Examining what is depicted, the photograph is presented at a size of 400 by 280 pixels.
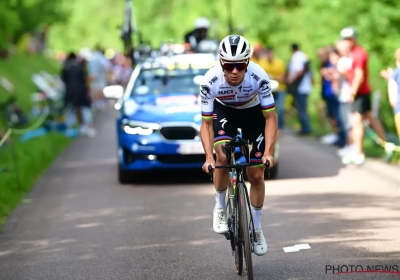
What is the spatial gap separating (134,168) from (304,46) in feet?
53.9

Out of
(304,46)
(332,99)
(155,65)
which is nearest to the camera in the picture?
(155,65)

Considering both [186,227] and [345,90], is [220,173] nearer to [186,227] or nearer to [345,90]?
[186,227]

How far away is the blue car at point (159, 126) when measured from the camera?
13922 mm

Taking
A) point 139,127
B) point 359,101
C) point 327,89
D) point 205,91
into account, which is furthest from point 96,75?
point 205,91

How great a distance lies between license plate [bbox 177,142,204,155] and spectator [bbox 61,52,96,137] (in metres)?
10.9

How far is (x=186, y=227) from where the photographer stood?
34.9 feet

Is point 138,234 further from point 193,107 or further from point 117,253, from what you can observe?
point 193,107

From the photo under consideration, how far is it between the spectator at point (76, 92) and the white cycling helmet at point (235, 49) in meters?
16.9

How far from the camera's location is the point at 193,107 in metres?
14.1

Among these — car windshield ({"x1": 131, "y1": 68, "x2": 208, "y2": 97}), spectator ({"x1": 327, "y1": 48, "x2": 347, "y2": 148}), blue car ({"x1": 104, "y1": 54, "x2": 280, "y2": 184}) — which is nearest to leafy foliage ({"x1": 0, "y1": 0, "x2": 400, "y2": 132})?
spectator ({"x1": 327, "y1": 48, "x2": 347, "y2": 148})

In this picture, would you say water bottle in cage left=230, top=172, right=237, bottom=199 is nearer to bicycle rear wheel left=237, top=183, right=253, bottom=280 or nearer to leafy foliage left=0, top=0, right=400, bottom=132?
bicycle rear wheel left=237, top=183, right=253, bottom=280

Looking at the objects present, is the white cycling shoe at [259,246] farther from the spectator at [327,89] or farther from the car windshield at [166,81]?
the spectator at [327,89]

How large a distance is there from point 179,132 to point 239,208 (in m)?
6.22

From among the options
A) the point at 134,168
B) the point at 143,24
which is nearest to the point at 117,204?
the point at 134,168
